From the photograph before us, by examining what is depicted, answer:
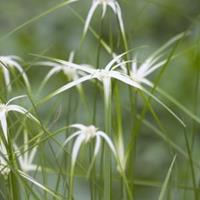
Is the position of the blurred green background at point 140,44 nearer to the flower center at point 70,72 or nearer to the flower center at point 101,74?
the flower center at point 70,72

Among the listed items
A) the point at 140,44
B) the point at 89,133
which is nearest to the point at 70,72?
the point at 89,133

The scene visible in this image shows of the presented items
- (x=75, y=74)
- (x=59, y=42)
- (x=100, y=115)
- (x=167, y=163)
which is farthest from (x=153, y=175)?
(x=75, y=74)

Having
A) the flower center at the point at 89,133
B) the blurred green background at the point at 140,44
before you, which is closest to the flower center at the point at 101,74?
the flower center at the point at 89,133

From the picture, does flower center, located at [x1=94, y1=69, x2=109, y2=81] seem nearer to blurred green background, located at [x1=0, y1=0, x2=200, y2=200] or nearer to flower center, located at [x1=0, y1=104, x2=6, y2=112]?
flower center, located at [x1=0, y1=104, x2=6, y2=112]

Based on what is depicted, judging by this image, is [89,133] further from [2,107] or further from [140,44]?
[140,44]

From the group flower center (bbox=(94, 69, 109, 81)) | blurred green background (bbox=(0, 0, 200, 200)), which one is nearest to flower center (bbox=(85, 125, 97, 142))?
flower center (bbox=(94, 69, 109, 81))

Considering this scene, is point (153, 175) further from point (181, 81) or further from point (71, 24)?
point (71, 24)

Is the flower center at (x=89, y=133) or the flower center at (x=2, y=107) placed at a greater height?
the flower center at (x=2, y=107)

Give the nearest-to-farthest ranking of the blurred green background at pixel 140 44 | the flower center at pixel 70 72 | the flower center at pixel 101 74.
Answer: the flower center at pixel 101 74 → the flower center at pixel 70 72 → the blurred green background at pixel 140 44
